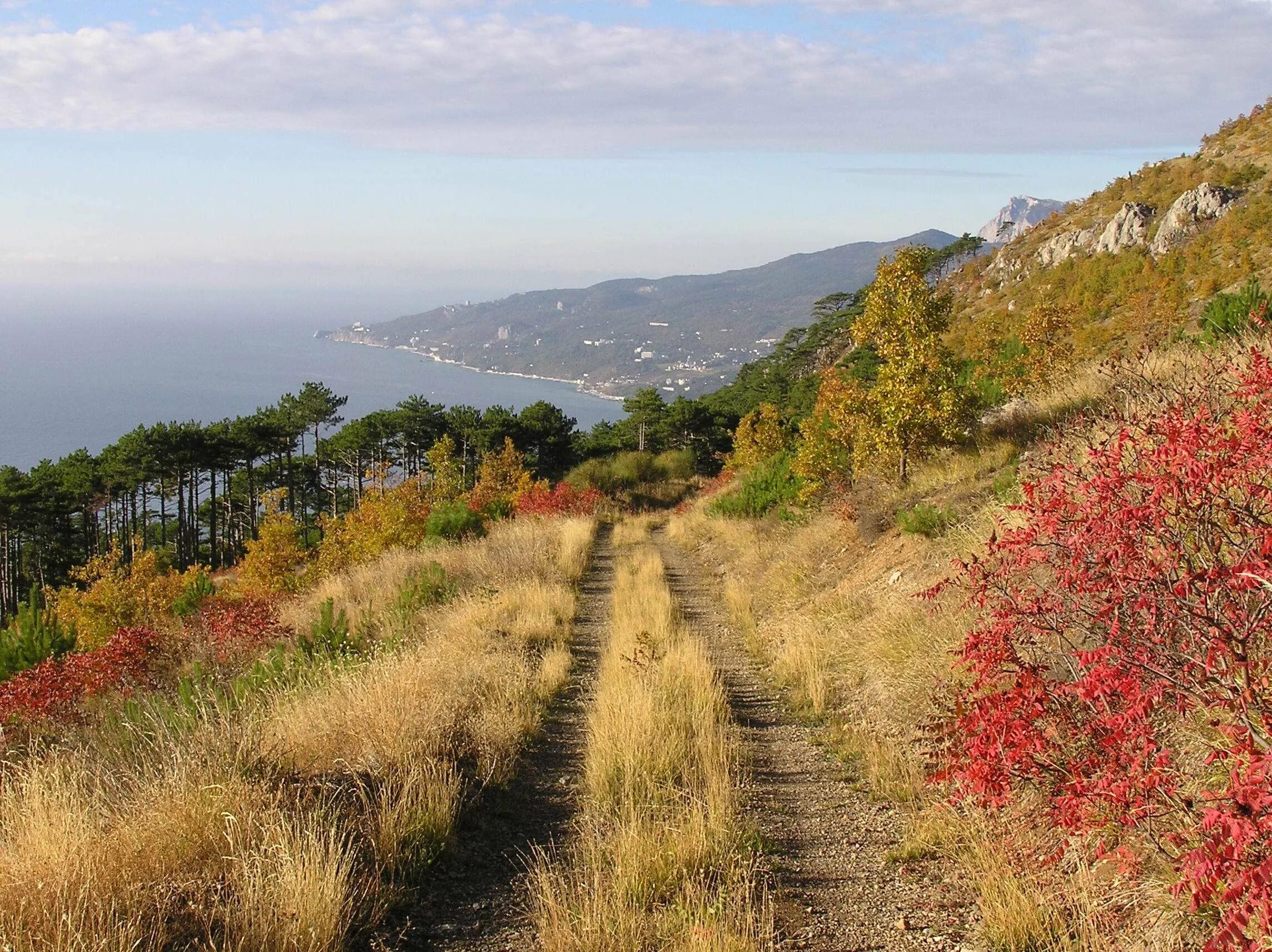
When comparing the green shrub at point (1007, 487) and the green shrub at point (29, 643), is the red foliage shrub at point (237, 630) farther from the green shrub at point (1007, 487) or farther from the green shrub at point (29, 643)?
the green shrub at point (1007, 487)

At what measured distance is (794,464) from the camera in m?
17.7

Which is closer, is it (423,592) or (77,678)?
(77,678)

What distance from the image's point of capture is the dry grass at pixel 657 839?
3.46 metres

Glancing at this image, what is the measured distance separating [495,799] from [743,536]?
1326cm

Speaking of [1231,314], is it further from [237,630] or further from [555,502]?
[555,502]

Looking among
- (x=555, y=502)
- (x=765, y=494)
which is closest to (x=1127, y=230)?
(x=765, y=494)

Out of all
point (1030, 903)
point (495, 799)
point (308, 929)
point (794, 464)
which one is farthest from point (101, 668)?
point (794, 464)

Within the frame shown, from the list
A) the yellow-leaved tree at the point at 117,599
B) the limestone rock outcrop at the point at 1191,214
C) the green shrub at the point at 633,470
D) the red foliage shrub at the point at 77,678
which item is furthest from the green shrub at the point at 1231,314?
the green shrub at the point at 633,470

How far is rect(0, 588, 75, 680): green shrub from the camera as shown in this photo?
10.9m

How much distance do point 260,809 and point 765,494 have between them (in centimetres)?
1726

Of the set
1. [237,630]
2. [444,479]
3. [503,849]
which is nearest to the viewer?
[503,849]

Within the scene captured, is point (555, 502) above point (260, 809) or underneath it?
underneath

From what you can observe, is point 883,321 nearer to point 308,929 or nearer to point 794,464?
point 794,464

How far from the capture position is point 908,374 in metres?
12.9
